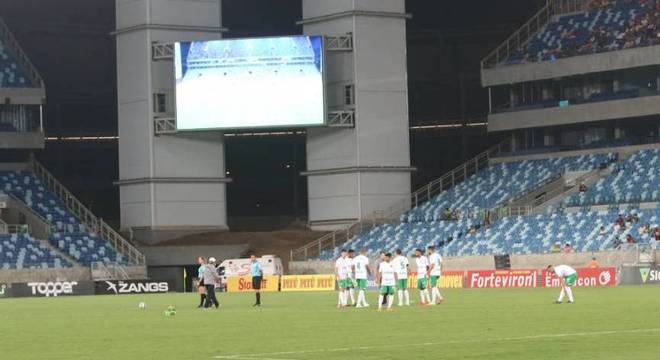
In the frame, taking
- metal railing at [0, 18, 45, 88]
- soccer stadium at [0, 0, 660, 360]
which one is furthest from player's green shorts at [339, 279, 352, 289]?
metal railing at [0, 18, 45, 88]

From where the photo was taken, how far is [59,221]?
82812 millimetres

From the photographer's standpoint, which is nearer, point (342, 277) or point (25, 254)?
point (342, 277)

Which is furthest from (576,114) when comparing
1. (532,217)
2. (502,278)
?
(502,278)

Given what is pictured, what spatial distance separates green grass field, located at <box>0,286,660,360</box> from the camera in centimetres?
2612

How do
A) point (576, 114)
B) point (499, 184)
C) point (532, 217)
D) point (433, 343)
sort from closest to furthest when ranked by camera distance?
1. point (433, 343)
2. point (532, 217)
3. point (576, 114)
4. point (499, 184)

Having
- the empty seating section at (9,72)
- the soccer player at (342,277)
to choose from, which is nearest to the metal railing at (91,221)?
the empty seating section at (9,72)

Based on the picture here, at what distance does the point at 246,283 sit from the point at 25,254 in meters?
12.1

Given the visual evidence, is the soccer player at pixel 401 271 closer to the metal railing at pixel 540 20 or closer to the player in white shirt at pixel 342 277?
the player in white shirt at pixel 342 277

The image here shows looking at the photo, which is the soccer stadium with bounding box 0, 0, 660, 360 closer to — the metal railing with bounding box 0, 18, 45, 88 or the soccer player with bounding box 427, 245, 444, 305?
the metal railing with bounding box 0, 18, 45, 88

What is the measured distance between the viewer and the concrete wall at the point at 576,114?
256 ft

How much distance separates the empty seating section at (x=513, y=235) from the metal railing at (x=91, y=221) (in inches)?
428

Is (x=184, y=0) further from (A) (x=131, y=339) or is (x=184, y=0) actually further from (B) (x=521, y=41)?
(A) (x=131, y=339)

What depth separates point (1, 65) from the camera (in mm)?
85625

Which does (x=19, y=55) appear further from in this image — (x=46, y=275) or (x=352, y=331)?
(x=352, y=331)
